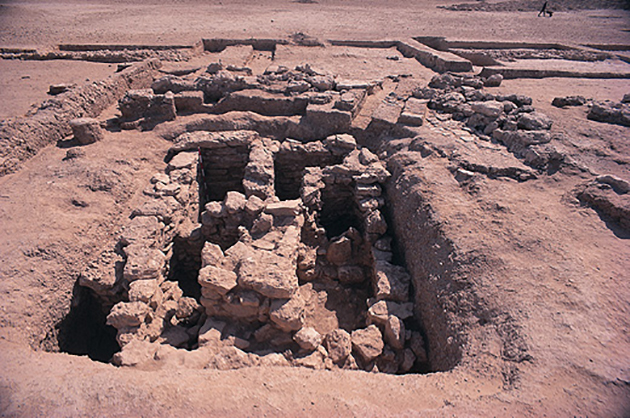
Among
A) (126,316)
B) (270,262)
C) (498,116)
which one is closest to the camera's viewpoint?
(126,316)

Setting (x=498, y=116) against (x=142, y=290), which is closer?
(x=142, y=290)

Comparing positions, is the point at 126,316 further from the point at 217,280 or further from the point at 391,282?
the point at 391,282

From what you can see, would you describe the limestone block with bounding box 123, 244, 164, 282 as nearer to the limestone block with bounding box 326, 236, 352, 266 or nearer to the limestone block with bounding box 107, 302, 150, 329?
the limestone block with bounding box 107, 302, 150, 329

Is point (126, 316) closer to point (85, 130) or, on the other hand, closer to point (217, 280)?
point (217, 280)

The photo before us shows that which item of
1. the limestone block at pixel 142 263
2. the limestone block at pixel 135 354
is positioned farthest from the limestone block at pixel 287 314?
the limestone block at pixel 142 263

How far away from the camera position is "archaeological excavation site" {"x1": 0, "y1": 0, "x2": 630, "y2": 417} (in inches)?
103

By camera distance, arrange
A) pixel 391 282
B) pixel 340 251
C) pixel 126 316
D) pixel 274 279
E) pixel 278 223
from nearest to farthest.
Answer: pixel 126 316, pixel 274 279, pixel 391 282, pixel 278 223, pixel 340 251

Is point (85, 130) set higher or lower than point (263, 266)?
higher

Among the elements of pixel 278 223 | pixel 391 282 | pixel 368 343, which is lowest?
pixel 368 343

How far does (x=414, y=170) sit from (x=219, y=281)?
11.2 ft

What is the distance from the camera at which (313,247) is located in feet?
18.4

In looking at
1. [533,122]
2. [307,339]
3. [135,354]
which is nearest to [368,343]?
[307,339]

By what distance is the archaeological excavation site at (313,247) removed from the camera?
8.62ft

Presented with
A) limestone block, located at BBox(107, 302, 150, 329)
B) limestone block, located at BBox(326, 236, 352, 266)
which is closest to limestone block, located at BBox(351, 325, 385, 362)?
limestone block, located at BBox(326, 236, 352, 266)
